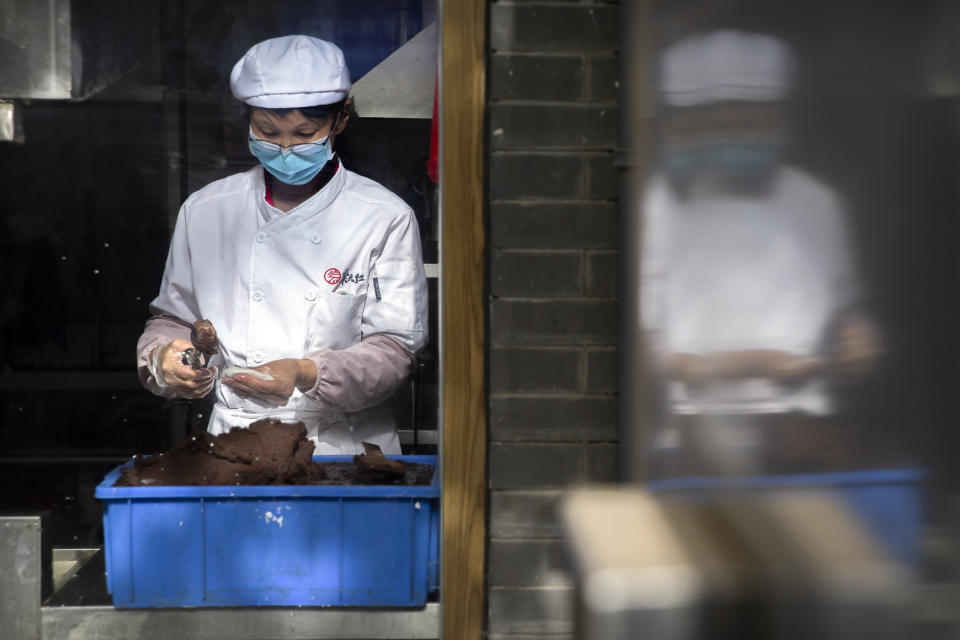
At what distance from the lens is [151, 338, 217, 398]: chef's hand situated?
2.84m

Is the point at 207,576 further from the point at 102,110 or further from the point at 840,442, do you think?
the point at 840,442

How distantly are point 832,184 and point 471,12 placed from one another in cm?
245

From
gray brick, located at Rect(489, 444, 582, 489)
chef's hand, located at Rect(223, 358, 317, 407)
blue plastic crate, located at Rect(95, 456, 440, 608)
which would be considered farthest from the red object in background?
blue plastic crate, located at Rect(95, 456, 440, 608)

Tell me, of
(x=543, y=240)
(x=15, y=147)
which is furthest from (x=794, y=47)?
(x=15, y=147)

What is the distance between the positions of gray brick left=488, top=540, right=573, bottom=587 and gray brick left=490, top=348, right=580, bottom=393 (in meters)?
0.48

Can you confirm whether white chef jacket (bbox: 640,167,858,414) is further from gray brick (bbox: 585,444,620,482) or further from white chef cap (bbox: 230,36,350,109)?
white chef cap (bbox: 230,36,350,109)

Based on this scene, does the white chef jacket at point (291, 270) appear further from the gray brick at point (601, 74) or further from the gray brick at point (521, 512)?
the gray brick at point (601, 74)

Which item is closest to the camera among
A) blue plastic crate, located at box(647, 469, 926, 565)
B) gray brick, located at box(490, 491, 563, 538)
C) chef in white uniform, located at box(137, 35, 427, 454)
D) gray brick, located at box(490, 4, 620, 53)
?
blue plastic crate, located at box(647, 469, 926, 565)

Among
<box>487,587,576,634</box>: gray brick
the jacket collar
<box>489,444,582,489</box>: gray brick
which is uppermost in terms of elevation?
the jacket collar

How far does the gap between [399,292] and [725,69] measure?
8.26ft

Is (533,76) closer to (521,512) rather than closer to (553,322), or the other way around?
(553,322)

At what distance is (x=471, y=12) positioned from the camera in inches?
101

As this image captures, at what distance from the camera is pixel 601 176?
2617mm

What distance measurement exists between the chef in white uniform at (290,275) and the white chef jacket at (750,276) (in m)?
2.44
